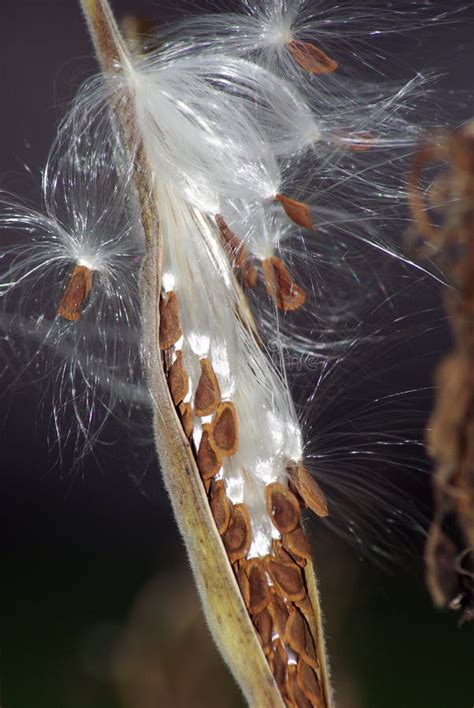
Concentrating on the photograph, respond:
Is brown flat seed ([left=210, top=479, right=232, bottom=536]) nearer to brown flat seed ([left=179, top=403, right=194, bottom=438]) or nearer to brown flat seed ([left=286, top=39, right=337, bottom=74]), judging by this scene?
brown flat seed ([left=179, top=403, right=194, bottom=438])

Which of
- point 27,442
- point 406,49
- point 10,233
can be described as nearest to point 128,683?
point 27,442

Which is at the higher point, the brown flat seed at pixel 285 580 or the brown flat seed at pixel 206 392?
the brown flat seed at pixel 206 392

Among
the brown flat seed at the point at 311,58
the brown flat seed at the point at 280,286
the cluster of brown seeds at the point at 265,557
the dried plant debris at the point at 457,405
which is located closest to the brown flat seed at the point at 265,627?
the cluster of brown seeds at the point at 265,557

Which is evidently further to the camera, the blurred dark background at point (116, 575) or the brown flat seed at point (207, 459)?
the blurred dark background at point (116, 575)

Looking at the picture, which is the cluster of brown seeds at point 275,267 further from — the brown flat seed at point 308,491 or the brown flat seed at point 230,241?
the brown flat seed at point 308,491

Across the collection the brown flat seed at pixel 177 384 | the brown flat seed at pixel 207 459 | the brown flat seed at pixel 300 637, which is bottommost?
the brown flat seed at pixel 300 637

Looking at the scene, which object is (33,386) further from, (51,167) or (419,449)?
(419,449)
